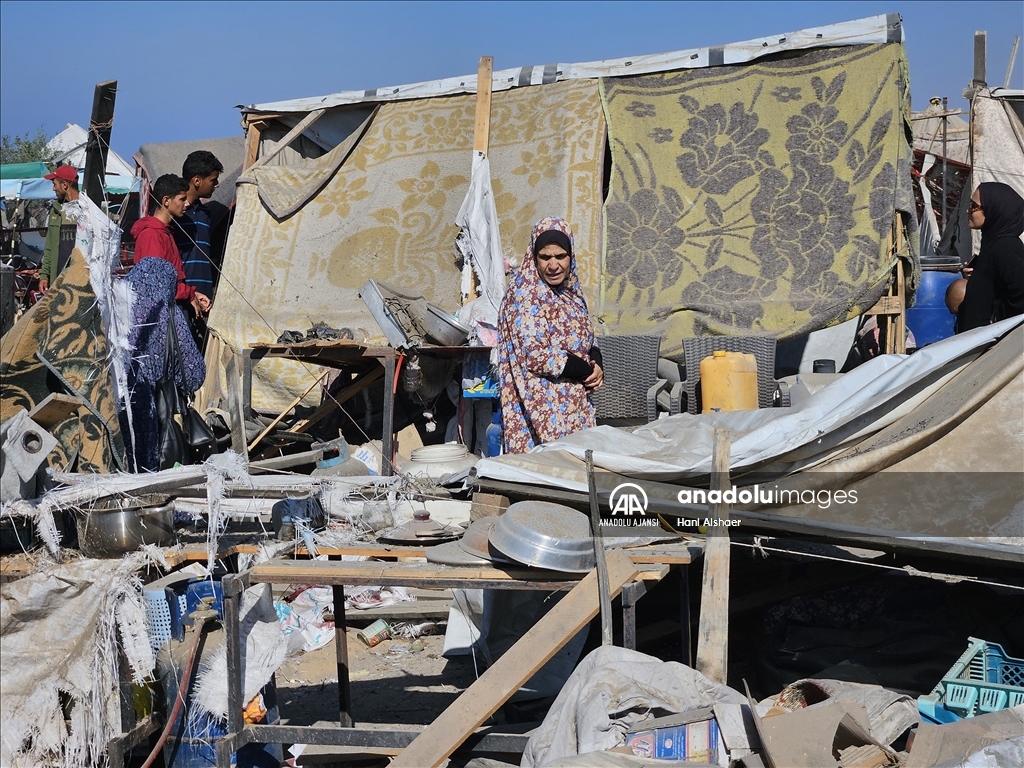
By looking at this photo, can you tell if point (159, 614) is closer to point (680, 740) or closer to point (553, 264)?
point (680, 740)

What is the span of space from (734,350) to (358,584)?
143 inches

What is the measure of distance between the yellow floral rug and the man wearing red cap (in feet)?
11.5

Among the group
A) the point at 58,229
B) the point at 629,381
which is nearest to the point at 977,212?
the point at 629,381

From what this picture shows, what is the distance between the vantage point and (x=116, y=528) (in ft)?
10.2

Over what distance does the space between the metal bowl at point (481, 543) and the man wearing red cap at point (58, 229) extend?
4184 millimetres

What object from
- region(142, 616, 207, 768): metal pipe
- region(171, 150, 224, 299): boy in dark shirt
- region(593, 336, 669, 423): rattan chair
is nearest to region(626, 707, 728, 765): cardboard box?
region(142, 616, 207, 768): metal pipe

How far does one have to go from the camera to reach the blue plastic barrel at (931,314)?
7.82 metres

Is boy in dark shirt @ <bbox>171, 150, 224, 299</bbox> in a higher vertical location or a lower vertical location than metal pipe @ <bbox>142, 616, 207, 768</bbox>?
higher

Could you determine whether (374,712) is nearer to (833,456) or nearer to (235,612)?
(235,612)

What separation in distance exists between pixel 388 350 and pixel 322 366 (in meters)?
1.26

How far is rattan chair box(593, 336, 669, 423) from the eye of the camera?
6.01 meters

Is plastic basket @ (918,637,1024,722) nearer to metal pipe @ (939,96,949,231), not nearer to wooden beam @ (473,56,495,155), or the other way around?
wooden beam @ (473,56,495,155)

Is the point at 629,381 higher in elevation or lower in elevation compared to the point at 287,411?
higher

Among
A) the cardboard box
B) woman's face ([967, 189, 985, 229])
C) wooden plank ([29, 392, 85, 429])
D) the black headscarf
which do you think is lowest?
the cardboard box
